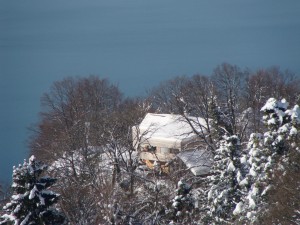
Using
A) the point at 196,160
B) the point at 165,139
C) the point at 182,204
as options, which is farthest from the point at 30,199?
the point at 165,139

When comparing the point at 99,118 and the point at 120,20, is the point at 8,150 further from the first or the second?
the point at 120,20

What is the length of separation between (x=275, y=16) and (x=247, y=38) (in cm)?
2330

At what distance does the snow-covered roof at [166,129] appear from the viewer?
2009 cm

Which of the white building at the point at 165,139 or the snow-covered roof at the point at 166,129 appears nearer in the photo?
the white building at the point at 165,139

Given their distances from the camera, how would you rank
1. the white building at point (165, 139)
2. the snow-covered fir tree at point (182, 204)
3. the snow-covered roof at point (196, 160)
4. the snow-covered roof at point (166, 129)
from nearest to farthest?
the snow-covered fir tree at point (182, 204) → the snow-covered roof at point (196, 160) → the white building at point (165, 139) → the snow-covered roof at point (166, 129)

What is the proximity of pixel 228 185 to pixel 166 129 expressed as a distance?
1240 cm

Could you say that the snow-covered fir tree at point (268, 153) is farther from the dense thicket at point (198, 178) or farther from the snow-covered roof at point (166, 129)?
the snow-covered roof at point (166, 129)

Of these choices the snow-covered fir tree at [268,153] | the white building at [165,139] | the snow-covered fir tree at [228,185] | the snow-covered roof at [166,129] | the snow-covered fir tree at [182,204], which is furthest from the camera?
the snow-covered roof at [166,129]

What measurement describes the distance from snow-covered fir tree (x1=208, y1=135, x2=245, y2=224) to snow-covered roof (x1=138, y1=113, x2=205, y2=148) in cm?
1051

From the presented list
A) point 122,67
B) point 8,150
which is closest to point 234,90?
point 8,150

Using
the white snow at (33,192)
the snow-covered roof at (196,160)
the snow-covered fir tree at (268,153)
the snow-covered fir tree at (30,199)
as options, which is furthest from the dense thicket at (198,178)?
the snow-covered roof at (196,160)

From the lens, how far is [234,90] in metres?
25.0

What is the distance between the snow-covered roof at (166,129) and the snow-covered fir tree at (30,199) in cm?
1111

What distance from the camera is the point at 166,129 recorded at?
21297mm
